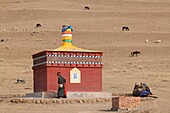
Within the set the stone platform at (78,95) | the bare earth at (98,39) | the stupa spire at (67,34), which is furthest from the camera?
the bare earth at (98,39)

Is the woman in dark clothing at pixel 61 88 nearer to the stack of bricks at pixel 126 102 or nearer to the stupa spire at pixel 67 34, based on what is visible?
the stupa spire at pixel 67 34

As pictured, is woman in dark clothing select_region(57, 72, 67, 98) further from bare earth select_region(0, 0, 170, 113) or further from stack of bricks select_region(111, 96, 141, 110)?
stack of bricks select_region(111, 96, 141, 110)

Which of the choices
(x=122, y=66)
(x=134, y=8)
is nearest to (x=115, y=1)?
(x=134, y=8)

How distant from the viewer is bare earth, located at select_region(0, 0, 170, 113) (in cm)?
3081

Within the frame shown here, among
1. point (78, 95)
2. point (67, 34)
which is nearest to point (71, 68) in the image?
point (78, 95)

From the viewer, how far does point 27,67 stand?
130 ft

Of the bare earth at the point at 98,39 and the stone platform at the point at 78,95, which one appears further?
the bare earth at the point at 98,39

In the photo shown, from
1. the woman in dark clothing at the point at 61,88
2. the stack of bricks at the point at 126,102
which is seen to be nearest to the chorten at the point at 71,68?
the woman in dark clothing at the point at 61,88

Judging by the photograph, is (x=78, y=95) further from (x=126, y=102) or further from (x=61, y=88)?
(x=126, y=102)

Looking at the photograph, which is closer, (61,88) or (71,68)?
(61,88)

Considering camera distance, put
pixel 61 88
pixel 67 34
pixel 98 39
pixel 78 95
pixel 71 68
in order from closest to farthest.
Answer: pixel 61 88 < pixel 78 95 < pixel 71 68 < pixel 67 34 < pixel 98 39

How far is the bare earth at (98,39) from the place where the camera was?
101ft

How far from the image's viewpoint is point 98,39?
51562 mm

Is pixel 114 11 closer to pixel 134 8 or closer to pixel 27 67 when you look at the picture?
pixel 134 8
